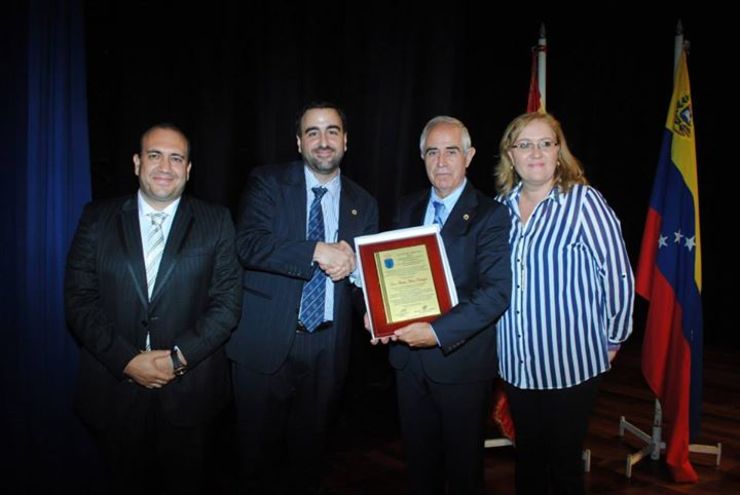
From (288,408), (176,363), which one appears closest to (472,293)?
(288,408)

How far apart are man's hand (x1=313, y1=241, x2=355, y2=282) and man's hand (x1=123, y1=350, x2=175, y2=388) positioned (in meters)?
0.64

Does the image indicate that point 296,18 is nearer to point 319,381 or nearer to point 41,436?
point 319,381

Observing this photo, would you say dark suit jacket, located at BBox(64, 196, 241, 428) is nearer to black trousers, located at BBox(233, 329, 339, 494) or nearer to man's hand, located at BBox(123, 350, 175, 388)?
man's hand, located at BBox(123, 350, 175, 388)

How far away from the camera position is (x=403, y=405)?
7.16 feet

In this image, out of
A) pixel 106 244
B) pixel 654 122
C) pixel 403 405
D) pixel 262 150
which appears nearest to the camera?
pixel 106 244

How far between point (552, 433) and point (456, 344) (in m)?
0.49

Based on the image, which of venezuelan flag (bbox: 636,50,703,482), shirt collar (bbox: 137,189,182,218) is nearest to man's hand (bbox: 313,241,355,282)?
shirt collar (bbox: 137,189,182,218)

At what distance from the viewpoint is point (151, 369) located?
194cm

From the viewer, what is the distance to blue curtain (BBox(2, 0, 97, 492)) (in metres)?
2.36

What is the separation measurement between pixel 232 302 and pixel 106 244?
49 centimetres

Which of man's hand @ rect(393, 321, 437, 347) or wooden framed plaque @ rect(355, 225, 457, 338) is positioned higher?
wooden framed plaque @ rect(355, 225, 457, 338)

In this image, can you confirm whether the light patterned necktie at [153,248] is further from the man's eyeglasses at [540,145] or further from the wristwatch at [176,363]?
the man's eyeglasses at [540,145]

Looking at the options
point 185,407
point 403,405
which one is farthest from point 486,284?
point 185,407

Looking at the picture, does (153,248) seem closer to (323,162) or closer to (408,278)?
(323,162)
